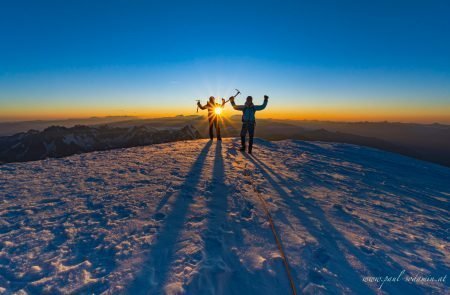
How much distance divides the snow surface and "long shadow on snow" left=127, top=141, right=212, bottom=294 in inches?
1.0

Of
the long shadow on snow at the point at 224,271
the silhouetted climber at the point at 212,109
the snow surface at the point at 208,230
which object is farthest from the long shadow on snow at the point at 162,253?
the silhouetted climber at the point at 212,109

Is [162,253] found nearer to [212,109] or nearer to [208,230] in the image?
[208,230]

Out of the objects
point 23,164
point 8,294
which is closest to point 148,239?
point 8,294

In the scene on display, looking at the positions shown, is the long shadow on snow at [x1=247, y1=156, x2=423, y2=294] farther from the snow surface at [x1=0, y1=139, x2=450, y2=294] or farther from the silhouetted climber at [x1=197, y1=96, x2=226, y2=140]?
the silhouetted climber at [x1=197, y1=96, x2=226, y2=140]

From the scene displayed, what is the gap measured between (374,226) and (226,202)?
436 cm

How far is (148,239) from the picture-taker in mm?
5383

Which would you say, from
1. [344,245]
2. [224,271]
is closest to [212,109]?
[344,245]

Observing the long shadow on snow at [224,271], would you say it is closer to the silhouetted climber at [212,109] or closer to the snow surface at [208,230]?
the snow surface at [208,230]

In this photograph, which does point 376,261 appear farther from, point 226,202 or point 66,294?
point 66,294

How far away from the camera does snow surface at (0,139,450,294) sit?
167 inches

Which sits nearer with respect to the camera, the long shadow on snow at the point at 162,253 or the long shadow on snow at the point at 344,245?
the long shadow on snow at the point at 162,253

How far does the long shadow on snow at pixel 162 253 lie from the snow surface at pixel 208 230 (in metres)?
0.02

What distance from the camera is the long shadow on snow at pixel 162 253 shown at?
13.1 feet

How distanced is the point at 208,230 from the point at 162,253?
1.29 meters
